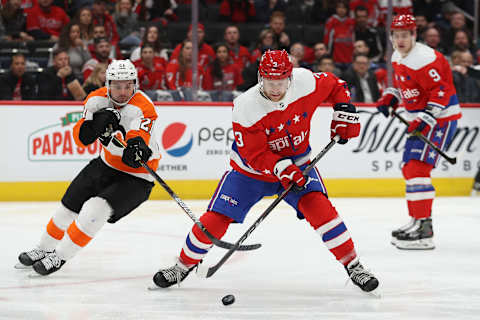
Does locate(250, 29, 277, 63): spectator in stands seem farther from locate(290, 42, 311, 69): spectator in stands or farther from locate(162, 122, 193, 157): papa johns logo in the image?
locate(162, 122, 193, 157): papa johns logo

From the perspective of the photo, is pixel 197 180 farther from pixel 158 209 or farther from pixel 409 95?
pixel 409 95

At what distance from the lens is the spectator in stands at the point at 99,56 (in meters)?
6.88

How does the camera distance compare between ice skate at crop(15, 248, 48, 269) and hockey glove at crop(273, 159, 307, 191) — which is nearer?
hockey glove at crop(273, 159, 307, 191)

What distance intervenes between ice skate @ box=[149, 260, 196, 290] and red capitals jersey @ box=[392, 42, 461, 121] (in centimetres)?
195

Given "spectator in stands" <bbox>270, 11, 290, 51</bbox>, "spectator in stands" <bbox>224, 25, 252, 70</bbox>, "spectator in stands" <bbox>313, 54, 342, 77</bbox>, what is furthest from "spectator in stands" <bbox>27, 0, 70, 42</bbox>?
"spectator in stands" <bbox>313, 54, 342, 77</bbox>

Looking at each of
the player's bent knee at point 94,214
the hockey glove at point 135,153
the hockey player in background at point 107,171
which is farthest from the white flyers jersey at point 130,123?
the player's bent knee at point 94,214

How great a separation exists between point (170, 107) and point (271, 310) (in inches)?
162

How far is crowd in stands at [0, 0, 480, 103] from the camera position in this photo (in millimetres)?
6859

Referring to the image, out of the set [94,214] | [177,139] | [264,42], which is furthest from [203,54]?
[94,214]

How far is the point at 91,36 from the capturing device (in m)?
7.14

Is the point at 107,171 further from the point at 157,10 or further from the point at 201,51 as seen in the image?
the point at 157,10

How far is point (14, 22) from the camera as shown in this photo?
7242mm

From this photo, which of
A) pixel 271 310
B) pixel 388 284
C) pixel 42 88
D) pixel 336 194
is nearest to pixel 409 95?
pixel 388 284

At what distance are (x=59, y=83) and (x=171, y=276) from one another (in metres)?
3.76
